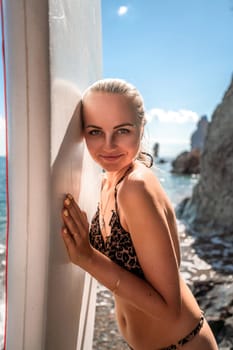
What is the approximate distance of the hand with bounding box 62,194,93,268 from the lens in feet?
3.18

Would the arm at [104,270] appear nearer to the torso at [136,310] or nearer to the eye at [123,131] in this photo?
the torso at [136,310]

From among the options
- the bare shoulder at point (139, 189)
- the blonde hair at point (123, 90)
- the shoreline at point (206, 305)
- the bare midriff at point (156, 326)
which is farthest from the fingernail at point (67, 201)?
the shoreline at point (206, 305)

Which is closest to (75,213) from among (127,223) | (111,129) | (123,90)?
(127,223)

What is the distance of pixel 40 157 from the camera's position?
85cm

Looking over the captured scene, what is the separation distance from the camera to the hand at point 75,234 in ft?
3.18

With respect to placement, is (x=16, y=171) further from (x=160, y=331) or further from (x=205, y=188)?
(x=205, y=188)

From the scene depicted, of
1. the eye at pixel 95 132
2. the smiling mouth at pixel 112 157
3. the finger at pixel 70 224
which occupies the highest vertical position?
the eye at pixel 95 132

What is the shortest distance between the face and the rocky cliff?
636cm

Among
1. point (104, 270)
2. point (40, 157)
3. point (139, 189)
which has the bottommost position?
point (104, 270)

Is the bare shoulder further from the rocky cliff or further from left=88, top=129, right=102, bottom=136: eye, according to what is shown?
the rocky cliff

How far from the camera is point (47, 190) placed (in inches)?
33.9

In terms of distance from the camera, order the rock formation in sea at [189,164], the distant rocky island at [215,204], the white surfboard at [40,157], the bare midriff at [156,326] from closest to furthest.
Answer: the white surfboard at [40,157] → the bare midriff at [156,326] → the distant rocky island at [215,204] → the rock formation in sea at [189,164]

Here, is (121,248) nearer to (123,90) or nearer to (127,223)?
(127,223)

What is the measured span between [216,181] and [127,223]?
298 inches
